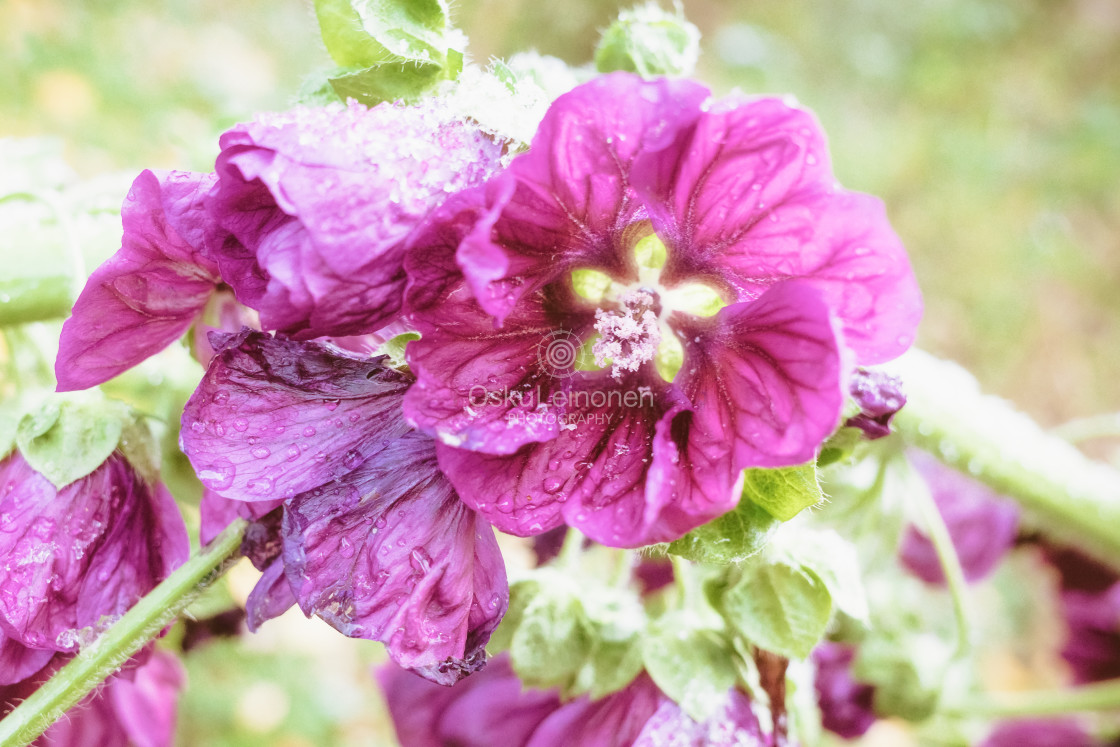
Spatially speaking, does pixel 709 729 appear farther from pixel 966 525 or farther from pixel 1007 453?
pixel 966 525

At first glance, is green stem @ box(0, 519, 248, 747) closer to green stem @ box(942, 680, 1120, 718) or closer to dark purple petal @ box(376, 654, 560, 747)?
dark purple petal @ box(376, 654, 560, 747)

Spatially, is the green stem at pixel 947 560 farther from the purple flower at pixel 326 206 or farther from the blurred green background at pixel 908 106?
the blurred green background at pixel 908 106

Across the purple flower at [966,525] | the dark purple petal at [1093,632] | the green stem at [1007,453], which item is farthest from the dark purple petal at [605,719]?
the dark purple petal at [1093,632]

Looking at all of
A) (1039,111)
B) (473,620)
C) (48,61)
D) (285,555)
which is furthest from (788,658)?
(1039,111)

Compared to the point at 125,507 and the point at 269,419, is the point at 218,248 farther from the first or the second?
the point at 125,507

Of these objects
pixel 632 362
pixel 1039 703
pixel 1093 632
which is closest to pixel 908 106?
pixel 1093 632

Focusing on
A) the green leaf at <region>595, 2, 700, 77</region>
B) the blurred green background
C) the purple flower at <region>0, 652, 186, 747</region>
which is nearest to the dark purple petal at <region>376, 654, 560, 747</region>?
the purple flower at <region>0, 652, 186, 747</region>
